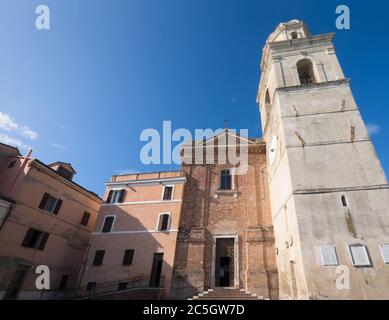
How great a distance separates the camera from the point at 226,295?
42.5ft

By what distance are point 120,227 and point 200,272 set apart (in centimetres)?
718

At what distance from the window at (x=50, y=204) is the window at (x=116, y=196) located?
389 centimetres

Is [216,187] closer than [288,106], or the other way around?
[288,106]

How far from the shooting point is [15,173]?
54.9 feet

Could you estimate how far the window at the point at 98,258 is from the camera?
1658cm

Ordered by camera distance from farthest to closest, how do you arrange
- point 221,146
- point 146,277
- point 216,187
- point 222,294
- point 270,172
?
point 221,146, point 216,187, point 270,172, point 146,277, point 222,294

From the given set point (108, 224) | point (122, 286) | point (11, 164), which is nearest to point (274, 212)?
point (122, 286)

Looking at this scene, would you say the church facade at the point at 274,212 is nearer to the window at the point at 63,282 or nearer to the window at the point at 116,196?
the window at the point at 116,196

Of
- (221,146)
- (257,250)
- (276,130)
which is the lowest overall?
(257,250)

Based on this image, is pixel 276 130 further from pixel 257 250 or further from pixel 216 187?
pixel 257 250

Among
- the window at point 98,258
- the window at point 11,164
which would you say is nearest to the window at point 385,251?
the window at point 98,258

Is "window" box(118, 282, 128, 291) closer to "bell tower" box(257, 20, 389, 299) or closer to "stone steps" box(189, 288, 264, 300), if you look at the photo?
"stone steps" box(189, 288, 264, 300)

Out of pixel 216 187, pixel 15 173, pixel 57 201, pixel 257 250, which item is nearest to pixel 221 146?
pixel 216 187

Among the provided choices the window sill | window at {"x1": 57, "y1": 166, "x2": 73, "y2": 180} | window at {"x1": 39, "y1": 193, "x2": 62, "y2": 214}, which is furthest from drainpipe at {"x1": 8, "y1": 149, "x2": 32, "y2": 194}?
the window sill
